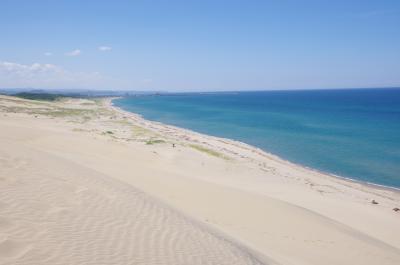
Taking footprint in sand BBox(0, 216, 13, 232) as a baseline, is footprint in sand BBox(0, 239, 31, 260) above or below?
below

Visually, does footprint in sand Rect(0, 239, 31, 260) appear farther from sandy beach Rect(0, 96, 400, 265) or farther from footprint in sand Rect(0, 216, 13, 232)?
footprint in sand Rect(0, 216, 13, 232)

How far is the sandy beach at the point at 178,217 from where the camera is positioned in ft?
25.3

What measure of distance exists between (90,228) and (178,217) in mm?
3642

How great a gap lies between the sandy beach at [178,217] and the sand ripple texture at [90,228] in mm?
28

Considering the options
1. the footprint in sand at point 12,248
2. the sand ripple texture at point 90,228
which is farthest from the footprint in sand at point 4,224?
the footprint in sand at point 12,248

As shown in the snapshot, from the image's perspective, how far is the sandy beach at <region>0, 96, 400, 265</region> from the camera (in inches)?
303

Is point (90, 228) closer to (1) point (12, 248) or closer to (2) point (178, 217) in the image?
(1) point (12, 248)

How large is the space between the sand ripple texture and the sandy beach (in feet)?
0.09

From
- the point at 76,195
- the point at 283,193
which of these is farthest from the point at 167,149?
the point at 76,195

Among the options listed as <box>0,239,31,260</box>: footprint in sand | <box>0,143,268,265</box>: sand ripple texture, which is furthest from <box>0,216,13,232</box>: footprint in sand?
<box>0,239,31,260</box>: footprint in sand

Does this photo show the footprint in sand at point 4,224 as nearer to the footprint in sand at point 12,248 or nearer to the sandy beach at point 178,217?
the sandy beach at point 178,217

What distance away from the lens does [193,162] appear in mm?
28094

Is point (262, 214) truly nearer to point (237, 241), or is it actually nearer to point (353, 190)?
point (237, 241)

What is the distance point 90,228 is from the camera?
852 cm
